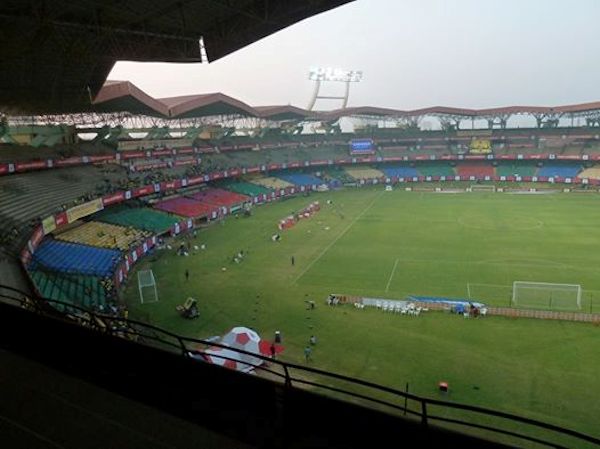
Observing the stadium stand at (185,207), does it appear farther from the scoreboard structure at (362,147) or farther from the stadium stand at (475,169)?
the stadium stand at (475,169)

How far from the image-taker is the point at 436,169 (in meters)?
99.6

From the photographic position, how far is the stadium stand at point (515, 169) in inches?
3600

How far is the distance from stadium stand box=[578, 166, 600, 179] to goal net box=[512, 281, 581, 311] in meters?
60.8

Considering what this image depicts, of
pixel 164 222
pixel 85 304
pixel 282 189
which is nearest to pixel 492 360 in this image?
pixel 85 304

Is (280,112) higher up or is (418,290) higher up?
(280,112)

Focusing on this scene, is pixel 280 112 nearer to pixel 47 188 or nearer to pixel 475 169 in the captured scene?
pixel 475 169

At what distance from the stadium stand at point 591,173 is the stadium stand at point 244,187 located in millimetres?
54357

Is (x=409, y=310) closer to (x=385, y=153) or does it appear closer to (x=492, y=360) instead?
(x=492, y=360)

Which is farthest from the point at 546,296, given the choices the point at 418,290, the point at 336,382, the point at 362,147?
the point at 362,147

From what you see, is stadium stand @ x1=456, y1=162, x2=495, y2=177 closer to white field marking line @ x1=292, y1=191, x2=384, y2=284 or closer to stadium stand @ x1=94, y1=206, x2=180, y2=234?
white field marking line @ x1=292, y1=191, x2=384, y2=284

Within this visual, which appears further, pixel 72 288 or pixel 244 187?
pixel 244 187

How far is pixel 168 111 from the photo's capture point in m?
56.3

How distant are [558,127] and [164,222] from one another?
82.5 metres

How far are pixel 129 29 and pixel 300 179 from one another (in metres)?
70.3
